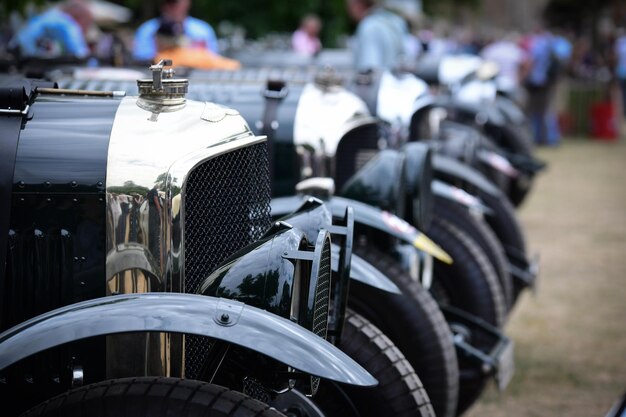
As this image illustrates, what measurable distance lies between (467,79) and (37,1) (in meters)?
4.10

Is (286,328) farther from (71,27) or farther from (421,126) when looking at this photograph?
(71,27)

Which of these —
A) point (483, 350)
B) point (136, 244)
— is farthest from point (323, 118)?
point (136, 244)

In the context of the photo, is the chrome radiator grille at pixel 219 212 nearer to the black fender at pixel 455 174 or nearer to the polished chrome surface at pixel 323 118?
the polished chrome surface at pixel 323 118

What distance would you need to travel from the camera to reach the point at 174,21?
7594 mm

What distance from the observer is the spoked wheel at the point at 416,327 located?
3998mm

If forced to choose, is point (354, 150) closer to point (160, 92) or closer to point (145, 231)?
point (160, 92)

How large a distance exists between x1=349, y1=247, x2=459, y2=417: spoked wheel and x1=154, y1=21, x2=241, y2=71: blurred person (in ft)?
11.7

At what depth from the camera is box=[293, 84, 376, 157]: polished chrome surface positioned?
5070 millimetres

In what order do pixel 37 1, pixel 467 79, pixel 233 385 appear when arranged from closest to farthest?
pixel 233 385 < pixel 37 1 < pixel 467 79

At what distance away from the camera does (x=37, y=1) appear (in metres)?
8.16

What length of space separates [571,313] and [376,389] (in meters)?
4.23

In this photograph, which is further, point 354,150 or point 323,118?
point 354,150

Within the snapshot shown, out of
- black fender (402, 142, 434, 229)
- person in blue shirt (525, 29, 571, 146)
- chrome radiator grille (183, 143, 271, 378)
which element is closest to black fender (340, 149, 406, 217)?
black fender (402, 142, 434, 229)

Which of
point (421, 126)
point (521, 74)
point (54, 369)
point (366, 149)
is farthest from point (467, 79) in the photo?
point (521, 74)
